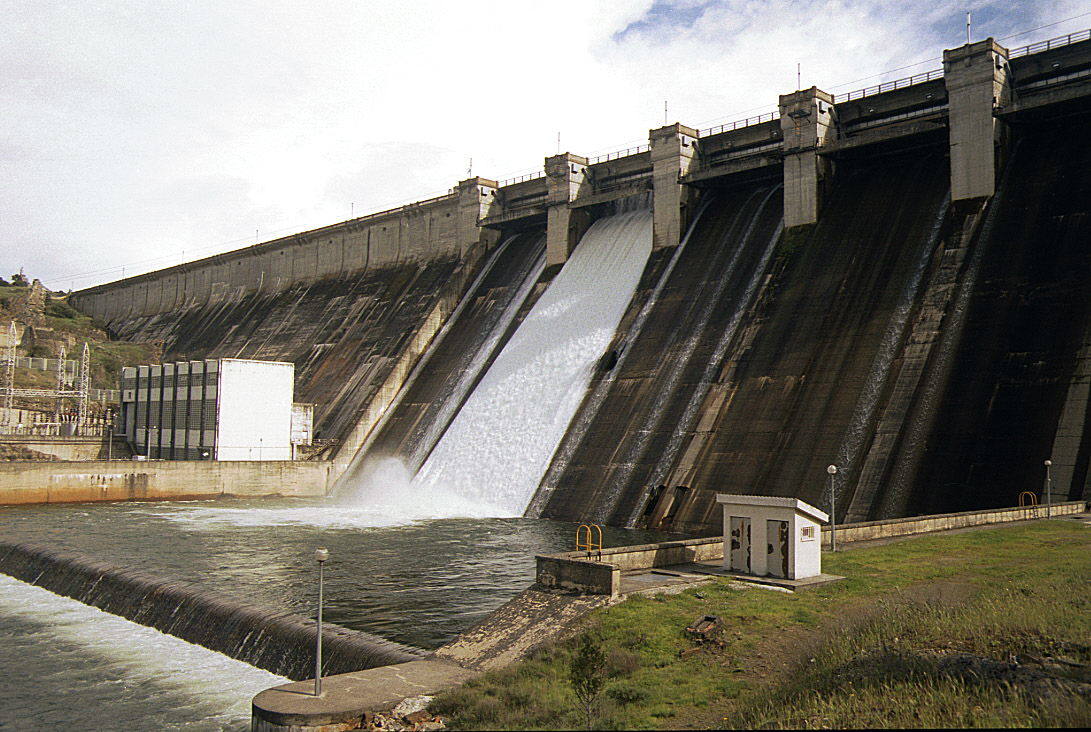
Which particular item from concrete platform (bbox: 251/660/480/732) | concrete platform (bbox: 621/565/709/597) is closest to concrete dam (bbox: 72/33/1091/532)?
concrete platform (bbox: 621/565/709/597)

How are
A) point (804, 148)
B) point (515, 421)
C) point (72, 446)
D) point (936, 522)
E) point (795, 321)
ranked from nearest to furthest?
point (936, 522), point (795, 321), point (804, 148), point (515, 421), point (72, 446)

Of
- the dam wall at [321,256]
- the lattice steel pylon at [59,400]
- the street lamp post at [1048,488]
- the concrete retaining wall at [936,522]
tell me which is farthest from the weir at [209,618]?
the lattice steel pylon at [59,400]

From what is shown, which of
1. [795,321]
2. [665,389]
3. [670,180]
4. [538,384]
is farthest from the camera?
[670,180]

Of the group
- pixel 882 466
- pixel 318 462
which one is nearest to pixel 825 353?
pixel 882 466

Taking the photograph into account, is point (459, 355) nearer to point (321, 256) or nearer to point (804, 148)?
point (804, 148)

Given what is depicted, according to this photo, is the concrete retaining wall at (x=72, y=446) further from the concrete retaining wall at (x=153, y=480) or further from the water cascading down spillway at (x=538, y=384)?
the water cascading down spillway at (x=538, y=384)

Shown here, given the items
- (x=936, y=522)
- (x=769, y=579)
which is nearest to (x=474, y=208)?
(x=936, y=522)
